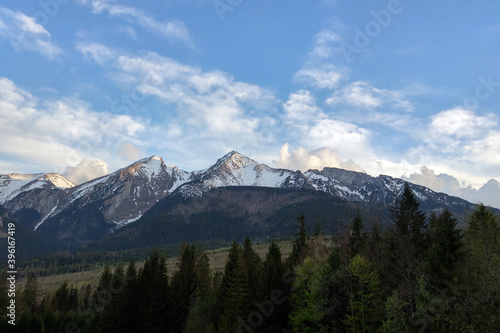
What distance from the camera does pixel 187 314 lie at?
72.2 metres

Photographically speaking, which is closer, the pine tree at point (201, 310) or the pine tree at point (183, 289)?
the pine tree at point (201, 310)

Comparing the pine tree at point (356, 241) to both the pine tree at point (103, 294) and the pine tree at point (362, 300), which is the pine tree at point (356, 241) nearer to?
the pine tree at point (362, 300)

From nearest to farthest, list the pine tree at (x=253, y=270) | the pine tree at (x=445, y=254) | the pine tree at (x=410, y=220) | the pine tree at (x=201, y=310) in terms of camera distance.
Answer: the pine tree at (x=445, y=254) < the pine tree at (x=410, y=220) < the pine tree at (x=253, y=270) < the pine tree at (x=201, y=310)

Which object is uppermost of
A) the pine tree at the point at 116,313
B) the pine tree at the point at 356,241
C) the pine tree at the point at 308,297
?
the pine tree at the point at 356,241

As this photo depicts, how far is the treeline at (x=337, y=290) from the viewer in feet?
105

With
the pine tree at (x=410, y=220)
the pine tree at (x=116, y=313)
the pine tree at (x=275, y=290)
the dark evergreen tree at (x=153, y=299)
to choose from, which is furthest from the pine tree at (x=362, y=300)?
the pine tree at (x=116, y=313)

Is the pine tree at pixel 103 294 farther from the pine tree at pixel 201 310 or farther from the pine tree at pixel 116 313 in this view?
the pine tree at pixel 201 310

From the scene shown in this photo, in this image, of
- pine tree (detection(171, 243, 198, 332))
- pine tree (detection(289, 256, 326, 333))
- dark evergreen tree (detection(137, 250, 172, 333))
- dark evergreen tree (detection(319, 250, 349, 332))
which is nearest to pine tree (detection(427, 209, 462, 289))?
dark evergreen tree (detection(319, 250, 349, 332))

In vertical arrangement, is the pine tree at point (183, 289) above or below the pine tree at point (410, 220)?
below

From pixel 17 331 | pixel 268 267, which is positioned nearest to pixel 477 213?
pixel 268 267

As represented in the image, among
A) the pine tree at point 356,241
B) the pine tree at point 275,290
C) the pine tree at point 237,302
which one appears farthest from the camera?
the pine tree at point 356,241

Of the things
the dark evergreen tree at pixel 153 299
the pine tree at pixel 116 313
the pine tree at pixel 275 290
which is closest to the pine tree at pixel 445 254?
the pine tree at pixel 275 290

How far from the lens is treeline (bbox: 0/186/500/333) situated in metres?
32.1

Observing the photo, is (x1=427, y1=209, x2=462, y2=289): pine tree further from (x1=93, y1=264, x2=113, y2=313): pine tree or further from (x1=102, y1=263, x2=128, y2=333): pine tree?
(x1=93, y1=264, x2=113, y2=313): pine tree
